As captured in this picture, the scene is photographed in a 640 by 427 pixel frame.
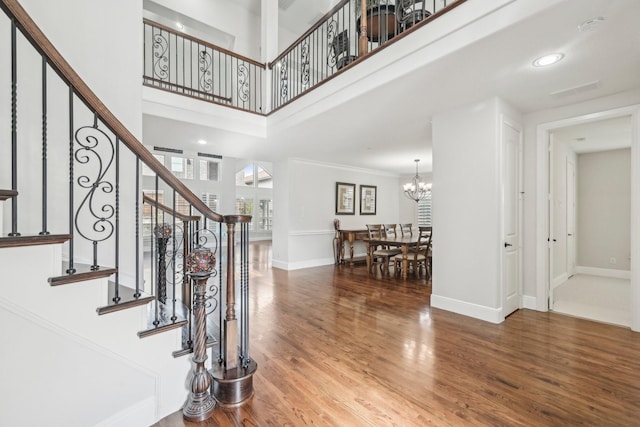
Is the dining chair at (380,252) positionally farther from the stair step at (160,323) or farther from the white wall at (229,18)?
the white wall at (229,18)

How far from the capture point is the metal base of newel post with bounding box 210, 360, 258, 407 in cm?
182

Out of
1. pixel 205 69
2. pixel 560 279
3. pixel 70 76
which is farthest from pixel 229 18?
pixel 560 279

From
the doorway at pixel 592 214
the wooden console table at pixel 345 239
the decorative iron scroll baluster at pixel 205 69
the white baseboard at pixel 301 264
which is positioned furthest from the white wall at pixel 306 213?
the doorway at pixel 592 214

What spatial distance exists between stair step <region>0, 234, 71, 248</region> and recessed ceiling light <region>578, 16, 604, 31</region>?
129 inches

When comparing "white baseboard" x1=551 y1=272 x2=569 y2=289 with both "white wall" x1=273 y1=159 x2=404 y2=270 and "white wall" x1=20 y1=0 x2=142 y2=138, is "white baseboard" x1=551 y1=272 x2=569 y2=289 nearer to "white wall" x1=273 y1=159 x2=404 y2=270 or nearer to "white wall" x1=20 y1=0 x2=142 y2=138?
"white wall" x1=273 y1=159 x2=404 y2=270

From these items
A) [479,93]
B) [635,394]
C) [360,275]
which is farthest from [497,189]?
[360,275]

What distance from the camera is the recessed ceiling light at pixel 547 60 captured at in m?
2.30

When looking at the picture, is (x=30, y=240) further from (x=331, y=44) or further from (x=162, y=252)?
(x=331, y=44)

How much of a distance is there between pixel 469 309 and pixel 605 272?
4.22 meters

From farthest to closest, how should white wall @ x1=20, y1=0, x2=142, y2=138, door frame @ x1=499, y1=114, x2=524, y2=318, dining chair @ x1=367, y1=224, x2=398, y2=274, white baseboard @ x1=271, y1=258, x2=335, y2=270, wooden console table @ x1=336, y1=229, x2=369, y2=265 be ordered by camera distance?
wooden console table @ x1=336, y1=229, x2=369, y2=265
white baseboard @ x1=271, y1=258, x2=335, y2=270
dining chair @ x1=367, y1=224, x2=398, y2=274
door frame @ x1=499, y1=114, x2=524, y2=318
white wall @ x1=20, y1=0, x2=142, y2=138

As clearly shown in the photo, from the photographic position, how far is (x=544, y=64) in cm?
245

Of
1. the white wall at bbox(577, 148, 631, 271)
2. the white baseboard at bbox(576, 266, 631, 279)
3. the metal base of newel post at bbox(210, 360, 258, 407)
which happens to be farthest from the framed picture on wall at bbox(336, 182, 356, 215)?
the metal base of newel post at bbox(210, 360, 258, 407)

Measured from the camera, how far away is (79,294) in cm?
142

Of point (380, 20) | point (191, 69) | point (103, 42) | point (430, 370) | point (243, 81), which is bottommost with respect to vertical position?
point (430, 370)
